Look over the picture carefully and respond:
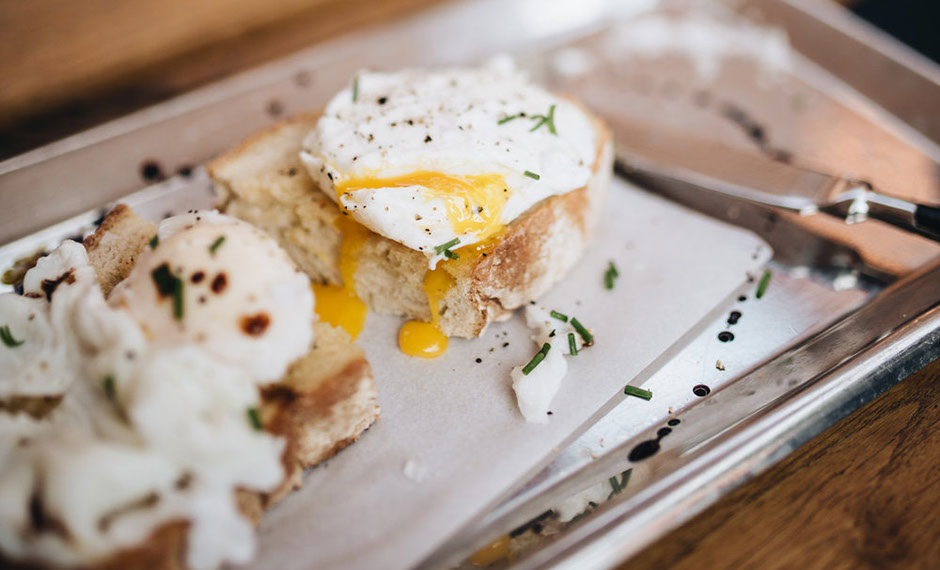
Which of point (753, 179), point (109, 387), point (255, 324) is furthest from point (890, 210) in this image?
point (109, 387)

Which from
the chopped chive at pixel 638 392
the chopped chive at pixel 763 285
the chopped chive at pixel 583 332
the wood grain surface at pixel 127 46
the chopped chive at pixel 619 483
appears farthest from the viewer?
the wood grain surface at pixel 127 46

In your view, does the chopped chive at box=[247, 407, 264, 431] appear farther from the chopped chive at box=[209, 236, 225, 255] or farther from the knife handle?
the knife handle

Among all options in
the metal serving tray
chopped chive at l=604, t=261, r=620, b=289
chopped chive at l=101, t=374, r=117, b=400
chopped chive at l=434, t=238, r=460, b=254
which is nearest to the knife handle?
the metal serving tray

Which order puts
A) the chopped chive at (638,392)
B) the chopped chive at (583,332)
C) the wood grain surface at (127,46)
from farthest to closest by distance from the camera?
the wood grain surface at (127,46) → the chopped chive at (583,332) → the chopped chive at (638,392)

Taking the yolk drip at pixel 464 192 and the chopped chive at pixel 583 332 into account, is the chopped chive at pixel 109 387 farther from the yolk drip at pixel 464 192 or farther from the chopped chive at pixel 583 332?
the chopped chive at pixel 583 332

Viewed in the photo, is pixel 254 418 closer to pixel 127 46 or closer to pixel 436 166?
pixel 436 166

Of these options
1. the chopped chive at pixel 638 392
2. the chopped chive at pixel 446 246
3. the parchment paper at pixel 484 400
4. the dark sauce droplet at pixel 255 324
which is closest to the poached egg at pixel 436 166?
the chopped chive at pixel 446 246
